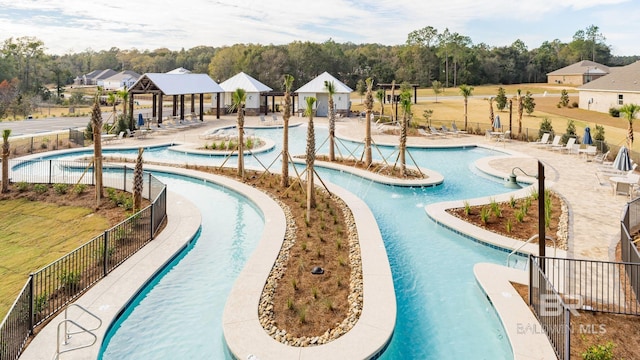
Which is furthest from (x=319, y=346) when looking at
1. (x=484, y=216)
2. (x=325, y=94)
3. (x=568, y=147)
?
(x=325, y=94)

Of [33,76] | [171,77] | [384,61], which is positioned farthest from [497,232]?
[33,76]

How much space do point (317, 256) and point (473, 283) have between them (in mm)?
3519

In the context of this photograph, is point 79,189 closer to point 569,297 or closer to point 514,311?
point 514,311

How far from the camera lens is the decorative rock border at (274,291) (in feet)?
23.3

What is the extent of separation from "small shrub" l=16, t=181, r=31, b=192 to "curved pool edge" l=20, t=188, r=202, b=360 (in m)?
6.65

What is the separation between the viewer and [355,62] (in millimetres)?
78500

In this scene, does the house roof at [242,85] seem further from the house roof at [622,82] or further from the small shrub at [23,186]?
the house roof at [622,82]

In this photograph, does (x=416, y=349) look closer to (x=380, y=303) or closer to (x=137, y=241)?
(x=380, y=303)

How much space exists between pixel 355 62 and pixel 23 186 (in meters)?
67.7

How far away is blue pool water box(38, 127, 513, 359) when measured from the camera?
7.30m

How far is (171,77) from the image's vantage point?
36.6 meters

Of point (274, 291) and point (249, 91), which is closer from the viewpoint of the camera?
point (274, 291)

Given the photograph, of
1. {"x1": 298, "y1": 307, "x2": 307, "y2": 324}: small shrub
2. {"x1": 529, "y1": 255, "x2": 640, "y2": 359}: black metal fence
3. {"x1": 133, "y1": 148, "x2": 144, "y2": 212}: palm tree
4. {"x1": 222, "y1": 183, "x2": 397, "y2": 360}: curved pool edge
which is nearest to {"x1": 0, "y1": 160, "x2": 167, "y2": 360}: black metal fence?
{"x1": 133, "y1": 148, "x2": 144, "y2": 212}: palm tree

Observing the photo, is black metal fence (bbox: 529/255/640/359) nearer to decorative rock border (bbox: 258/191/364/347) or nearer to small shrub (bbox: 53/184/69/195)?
decorative rock border (bbox: 258/191/364/347)
